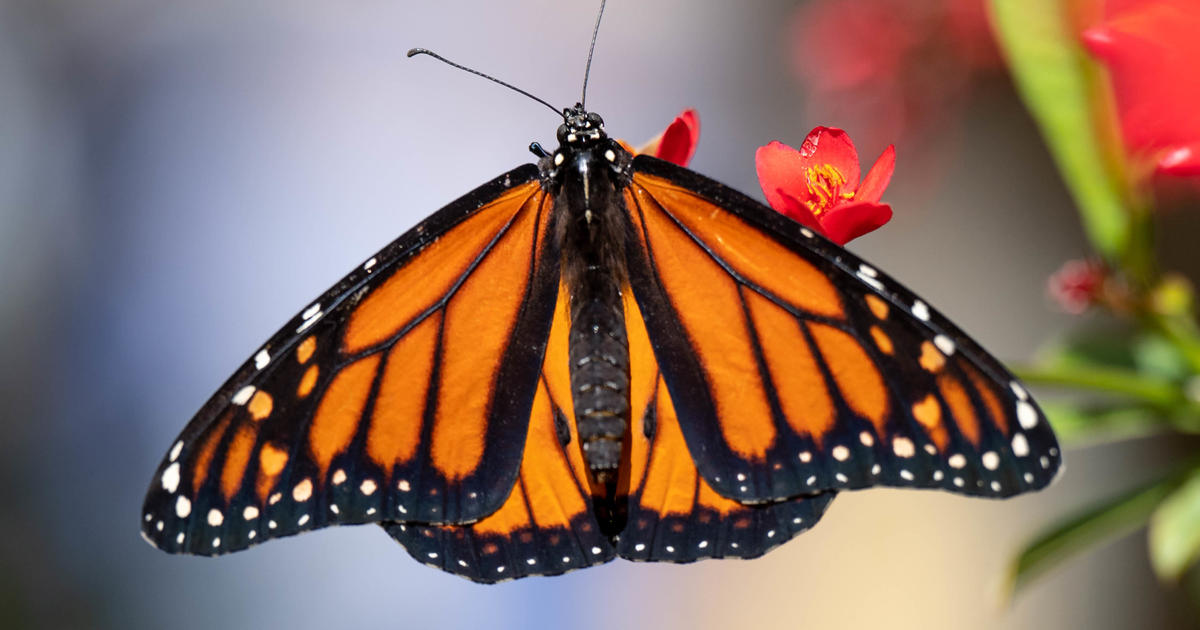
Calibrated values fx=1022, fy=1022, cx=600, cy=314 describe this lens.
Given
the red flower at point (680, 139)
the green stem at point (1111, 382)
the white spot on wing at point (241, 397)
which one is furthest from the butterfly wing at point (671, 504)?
the green stem at point (1111, 382)

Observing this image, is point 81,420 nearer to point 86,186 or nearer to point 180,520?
point 86,186

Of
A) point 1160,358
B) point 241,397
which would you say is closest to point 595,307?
point 241,397

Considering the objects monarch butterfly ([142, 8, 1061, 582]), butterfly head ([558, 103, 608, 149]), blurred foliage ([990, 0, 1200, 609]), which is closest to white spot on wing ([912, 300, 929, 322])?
monarch butterfly ([142, 8, 1061, 582])

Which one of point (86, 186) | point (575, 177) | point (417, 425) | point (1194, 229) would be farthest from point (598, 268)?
point (86, 186)

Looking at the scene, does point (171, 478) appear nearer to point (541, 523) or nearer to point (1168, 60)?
point (541, 523)

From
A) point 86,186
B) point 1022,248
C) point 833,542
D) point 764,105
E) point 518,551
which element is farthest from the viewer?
point 86,186

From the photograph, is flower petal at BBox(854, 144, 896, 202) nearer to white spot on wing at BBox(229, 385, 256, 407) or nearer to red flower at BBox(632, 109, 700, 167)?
red flower at BBox(632, 109, 700, 167)

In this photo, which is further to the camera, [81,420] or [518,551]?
[81,420]
